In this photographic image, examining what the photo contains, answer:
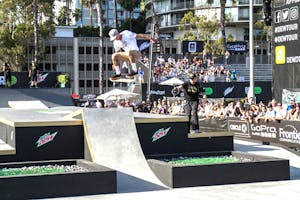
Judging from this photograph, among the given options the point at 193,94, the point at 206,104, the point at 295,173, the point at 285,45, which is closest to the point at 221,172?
the point at 295,173

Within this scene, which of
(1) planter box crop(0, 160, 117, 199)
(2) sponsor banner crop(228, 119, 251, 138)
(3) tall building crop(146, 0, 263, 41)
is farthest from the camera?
(3) tall building crop(146, 0, 263, 41)

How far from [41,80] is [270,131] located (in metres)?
18.2

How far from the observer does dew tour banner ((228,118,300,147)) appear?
15.9m

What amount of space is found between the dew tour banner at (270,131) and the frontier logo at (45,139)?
732 centimetres

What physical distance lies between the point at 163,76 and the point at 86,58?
31.0m

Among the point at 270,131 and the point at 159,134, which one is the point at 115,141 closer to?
the point at 159,134

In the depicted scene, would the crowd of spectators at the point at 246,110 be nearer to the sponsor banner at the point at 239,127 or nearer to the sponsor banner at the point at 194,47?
the sponsor banner at the point at 239,127

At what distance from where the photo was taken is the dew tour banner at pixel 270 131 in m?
15.9

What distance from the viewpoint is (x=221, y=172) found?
11.1m

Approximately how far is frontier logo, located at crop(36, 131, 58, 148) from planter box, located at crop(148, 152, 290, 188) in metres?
2.37

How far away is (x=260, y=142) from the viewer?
59.9ft

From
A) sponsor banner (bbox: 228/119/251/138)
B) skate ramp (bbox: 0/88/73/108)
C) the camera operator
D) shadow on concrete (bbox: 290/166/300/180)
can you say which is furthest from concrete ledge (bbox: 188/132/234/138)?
skate ramp (bbox: 0/88/73/108)

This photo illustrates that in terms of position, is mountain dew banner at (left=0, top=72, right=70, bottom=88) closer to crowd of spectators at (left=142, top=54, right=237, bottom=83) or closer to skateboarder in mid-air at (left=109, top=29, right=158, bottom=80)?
crowd of spectators at (left=142, top=54, right=237, bottom=83)

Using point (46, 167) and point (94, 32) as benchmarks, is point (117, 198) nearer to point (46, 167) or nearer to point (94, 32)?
point (46, 167)
